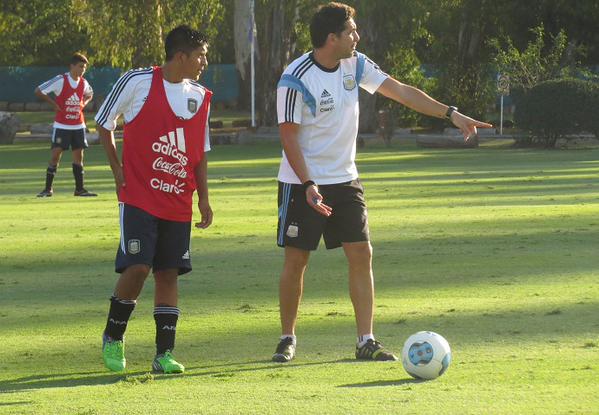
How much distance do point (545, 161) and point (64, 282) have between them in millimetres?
20335

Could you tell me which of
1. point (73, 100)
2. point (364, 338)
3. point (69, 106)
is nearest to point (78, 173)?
point (69, 106)

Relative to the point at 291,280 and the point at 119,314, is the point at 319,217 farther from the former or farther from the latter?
the point at 119,314

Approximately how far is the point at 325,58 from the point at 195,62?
836 millimetres

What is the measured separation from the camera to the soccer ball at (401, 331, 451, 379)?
802 cm

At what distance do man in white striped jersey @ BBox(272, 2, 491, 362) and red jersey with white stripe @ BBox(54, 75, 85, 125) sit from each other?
1497cm

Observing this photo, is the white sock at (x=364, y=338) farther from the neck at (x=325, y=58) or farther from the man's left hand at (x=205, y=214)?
the neck at (x=325, y=58)

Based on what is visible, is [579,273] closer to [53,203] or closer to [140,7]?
[53,203]

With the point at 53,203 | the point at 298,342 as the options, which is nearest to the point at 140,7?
the point at 53,203

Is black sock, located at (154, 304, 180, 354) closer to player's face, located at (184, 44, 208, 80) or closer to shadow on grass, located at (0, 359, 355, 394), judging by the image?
shadow on grass, located at (0, 359, 355, 394)

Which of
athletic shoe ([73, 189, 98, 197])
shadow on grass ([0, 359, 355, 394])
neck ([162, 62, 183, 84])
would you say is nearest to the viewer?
shadow on grass ([0, 359, 355, 394])

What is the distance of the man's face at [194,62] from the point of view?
8.66 m


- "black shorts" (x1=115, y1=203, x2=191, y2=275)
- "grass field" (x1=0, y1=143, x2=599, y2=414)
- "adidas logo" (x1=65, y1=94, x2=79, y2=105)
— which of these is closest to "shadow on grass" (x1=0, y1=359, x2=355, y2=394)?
"grass field" (x1=0, y1=143, x2=599, y2=414)

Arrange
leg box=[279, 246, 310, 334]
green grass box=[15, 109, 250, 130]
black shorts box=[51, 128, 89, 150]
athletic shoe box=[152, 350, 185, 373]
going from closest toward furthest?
athletic shoe box=[152, 350, 185, 373] < leg box=[279, 246, 310, 334] < black shorts box=[51, 128, 89, 150] < green grass box=[15, 109, 250, 130]

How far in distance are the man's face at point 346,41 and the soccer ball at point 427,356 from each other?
6.24 feet
